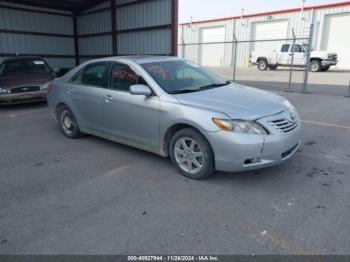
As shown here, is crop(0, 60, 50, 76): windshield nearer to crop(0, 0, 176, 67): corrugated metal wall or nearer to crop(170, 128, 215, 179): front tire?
crop(0, 0, 176, 67): corrugated metal wall

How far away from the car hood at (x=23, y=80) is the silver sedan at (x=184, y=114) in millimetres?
4151

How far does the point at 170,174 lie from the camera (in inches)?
155

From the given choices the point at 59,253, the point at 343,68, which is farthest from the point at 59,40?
the point at 343,68

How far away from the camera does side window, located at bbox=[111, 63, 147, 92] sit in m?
4.30

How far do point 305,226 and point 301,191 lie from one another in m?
0.73

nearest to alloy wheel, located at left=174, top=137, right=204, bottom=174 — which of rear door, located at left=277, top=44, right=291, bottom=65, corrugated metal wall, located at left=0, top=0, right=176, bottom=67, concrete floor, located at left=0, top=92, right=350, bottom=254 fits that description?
concrete floor, located at left=0, top=92, right=350, bottom=254

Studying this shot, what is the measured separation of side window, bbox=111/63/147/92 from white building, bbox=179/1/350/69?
17.2 meters

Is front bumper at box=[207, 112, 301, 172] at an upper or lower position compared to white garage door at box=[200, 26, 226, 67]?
lower

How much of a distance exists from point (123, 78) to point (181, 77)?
35.3 inches

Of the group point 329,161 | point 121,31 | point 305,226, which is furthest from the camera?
point 121,31

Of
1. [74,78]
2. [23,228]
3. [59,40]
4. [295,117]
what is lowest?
[23,228]

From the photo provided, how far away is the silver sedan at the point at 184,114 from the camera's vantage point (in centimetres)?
336

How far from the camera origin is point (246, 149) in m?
3.28

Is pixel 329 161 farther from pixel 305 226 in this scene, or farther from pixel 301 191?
pixel 305 226
